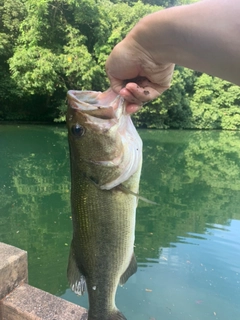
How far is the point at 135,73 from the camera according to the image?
166 cm

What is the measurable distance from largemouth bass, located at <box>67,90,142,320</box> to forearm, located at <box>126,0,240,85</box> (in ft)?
1.35

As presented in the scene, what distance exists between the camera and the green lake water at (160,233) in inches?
181

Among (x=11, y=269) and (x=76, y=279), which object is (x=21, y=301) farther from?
(x=76, y=279)

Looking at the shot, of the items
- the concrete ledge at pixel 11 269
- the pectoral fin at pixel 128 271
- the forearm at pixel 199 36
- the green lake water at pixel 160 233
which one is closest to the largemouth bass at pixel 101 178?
the pectoral fin at pixel 128 271

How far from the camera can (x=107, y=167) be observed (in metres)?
1.72

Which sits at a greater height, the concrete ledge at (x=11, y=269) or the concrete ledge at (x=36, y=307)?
the concrete ledge at (x=11, y=269)

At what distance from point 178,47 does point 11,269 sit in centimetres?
214

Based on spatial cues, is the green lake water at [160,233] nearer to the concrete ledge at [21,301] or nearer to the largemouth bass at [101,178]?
the concrete ledge at [21,301]

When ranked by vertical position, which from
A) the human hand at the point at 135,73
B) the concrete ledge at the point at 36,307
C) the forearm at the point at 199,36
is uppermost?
the forearm at the point at 199,36

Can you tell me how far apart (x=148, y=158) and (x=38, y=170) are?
17.9 feet

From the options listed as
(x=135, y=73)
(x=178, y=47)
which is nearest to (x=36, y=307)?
(x=135, y=73)

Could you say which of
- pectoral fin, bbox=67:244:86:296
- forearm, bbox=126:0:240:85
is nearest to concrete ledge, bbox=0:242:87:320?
pectoral fin, bbox=67:244:86:296

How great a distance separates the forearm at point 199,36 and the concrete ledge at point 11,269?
1.98 m

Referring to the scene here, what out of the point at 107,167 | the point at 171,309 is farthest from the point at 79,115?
the point at 171,309
